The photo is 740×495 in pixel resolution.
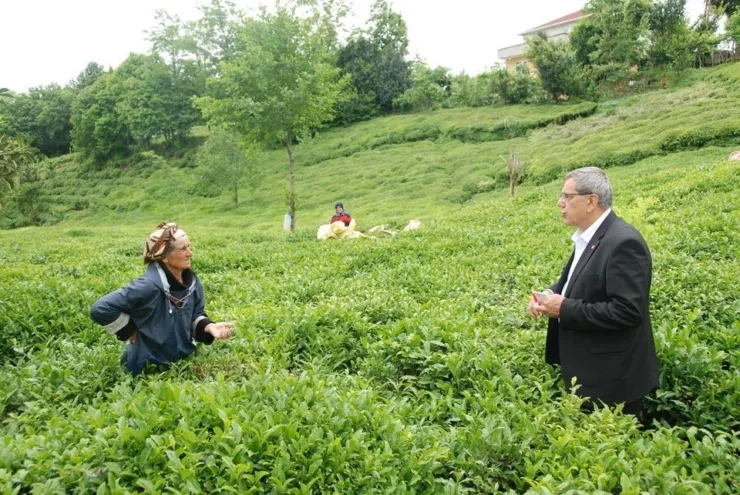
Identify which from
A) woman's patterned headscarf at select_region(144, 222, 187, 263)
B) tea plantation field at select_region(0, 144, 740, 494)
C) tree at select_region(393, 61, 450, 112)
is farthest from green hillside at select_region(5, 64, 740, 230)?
woman's patterned headscarf at select_region(144, 222, 187, 263)

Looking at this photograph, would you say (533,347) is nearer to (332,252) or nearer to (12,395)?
(12,395)

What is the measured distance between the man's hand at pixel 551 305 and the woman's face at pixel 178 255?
8.73 feet

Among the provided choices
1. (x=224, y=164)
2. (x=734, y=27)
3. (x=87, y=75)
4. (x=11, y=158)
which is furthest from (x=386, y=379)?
(x=87, y=75)

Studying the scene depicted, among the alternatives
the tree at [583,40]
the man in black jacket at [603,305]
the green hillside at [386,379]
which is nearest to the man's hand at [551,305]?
the man in black jacket at [603,305]

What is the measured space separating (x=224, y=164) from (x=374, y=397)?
32329 mm

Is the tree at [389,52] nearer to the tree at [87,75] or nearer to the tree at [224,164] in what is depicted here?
the tree at [224,164]

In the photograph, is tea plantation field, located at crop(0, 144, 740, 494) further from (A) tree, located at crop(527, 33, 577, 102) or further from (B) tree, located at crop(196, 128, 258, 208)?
(A) tree, located at crop(527, 33, 577, 102)

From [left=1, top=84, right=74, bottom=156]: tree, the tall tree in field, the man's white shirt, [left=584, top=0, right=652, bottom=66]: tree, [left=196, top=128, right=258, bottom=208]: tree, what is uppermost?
[left=1, top=84, right=74, bottom=156]: tree

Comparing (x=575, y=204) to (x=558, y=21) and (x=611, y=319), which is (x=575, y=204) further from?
(x=558, y=21)

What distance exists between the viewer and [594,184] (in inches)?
144

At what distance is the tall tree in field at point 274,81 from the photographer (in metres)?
18.8

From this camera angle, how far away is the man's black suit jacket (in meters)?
3.42

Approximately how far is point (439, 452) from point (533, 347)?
2.05 m

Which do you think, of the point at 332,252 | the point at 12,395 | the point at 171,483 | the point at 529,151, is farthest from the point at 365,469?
the point at 529,151
